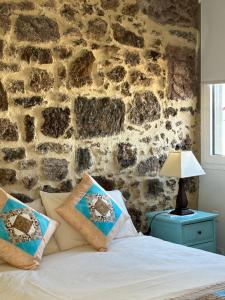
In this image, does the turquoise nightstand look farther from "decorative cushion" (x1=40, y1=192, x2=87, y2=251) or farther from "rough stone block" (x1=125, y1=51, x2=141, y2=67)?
"rough stone block" (x1=125, y1=51, x2=141, y2=67)

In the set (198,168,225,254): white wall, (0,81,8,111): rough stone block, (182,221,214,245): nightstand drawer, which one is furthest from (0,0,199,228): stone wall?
(182,221,214,245): nightstand drawer

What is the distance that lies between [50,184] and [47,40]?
45.1 inches

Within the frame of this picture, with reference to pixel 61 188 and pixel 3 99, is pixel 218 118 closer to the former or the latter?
pixel 61 188

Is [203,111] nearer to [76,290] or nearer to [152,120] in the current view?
[152,120]

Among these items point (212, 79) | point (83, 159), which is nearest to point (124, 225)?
point (83, 159)

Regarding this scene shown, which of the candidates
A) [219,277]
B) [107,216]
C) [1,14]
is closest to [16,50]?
[1,14]

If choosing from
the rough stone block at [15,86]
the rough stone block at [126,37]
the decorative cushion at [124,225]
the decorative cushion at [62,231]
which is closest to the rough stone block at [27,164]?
the decorative cushion at [62,231]

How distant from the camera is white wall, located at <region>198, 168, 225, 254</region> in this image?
4.81m

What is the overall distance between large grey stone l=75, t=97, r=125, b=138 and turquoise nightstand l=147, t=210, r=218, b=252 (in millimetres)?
863

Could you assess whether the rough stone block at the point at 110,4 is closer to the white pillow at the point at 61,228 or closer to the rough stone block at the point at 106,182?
the rough stone block at the point at 106,182

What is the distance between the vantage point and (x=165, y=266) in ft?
10.3

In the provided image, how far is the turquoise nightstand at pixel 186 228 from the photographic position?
13.9 ft

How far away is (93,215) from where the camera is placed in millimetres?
3660

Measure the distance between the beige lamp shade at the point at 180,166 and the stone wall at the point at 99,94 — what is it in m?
0.27
